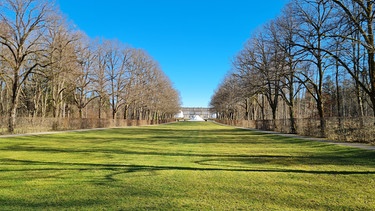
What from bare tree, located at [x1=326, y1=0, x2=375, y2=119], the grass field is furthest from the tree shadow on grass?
bare tree, located at [x1=326, y1=0, x2=375, y2=119]

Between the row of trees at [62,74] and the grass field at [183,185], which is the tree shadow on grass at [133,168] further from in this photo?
the row of trees at [62,74]

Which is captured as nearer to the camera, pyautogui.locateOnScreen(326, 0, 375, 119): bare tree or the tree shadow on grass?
the tree shadow on grass

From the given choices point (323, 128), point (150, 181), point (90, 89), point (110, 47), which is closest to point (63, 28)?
point (90, 89)

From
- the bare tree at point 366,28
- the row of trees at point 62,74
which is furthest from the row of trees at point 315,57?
the row of trees at point 62,74

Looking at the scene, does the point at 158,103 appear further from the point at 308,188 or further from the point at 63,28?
the point at 308,188

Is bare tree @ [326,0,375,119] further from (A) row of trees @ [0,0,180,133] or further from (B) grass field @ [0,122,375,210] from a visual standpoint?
(A) row of trees @ [0,0,180,133]

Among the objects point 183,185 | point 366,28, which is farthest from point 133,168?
point 366,28

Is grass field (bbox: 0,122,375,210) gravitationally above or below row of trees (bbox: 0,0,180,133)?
below

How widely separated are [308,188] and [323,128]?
713 inches

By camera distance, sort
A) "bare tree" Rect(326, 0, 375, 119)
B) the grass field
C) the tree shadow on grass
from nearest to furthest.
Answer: the grass field < the tree shadow on grass < "bare tree" Rect(326, 0, 375, 119)

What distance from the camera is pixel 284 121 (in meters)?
33.1

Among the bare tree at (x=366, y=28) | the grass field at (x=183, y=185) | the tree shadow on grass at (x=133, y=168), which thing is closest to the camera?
the grass field at (x=183, y=185)

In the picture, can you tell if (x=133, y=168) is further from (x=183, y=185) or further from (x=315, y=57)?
(x=315, y=57)

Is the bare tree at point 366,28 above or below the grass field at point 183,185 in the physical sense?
above
